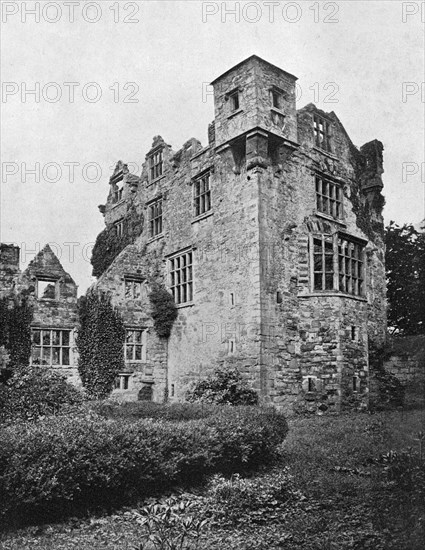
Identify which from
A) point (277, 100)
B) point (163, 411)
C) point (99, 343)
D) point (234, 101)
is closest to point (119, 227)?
point (99, 343)

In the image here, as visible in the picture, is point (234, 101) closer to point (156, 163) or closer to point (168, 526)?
point (156, 163)

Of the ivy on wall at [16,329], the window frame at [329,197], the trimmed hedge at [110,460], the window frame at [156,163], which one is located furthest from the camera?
the window frame at [156,163]

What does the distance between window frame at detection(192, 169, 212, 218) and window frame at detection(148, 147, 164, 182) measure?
10.5 ft

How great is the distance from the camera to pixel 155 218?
90.5 feet

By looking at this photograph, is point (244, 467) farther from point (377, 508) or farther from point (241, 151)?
point (241, 151)

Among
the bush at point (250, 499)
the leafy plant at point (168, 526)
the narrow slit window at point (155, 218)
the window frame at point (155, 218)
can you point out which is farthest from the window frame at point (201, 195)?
the leafy plant at point (168, 526)

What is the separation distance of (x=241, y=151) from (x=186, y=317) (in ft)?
23.0

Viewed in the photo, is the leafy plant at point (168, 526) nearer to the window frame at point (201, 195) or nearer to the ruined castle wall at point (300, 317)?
the ruined castle wall at point (300, 317)

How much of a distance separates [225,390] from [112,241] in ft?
44.7

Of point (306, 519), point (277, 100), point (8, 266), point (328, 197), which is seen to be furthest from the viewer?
point (8, 266)

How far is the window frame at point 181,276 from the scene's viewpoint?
958 inches

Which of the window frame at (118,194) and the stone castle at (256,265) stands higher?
the window frame at (118,194)

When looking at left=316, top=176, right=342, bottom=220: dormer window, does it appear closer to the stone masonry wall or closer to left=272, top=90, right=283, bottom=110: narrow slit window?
the stone masonry wall

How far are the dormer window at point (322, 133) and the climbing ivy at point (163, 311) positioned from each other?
8824 millimetres
